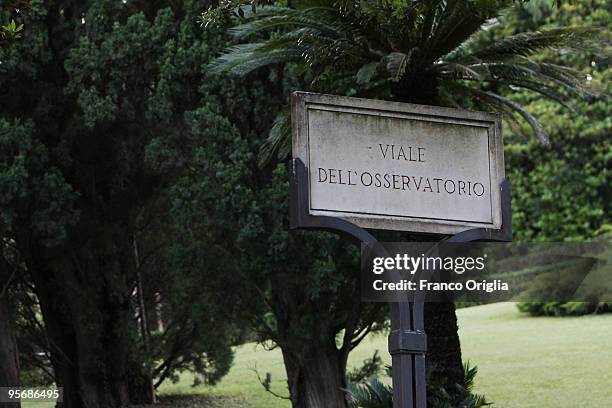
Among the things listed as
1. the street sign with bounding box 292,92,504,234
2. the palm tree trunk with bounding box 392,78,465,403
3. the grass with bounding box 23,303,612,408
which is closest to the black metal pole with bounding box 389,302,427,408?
the street sign with bounding box 292,92,504,234

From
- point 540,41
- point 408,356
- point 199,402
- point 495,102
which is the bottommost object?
point 199,402

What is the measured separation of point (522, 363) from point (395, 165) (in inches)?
769

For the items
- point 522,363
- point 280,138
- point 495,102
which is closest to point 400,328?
point 280,138

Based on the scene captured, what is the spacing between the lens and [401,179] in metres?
A: 5.54

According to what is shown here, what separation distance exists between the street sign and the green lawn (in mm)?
13695

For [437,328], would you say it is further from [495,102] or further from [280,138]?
[495,102]

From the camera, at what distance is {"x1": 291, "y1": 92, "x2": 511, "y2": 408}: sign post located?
538 cm

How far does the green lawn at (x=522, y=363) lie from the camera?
65.9 feet

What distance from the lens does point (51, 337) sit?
21609 mm

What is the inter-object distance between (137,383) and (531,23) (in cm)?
1987

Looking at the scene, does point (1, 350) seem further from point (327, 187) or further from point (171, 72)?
point (327, 187)

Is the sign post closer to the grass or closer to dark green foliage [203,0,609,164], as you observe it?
dark green foliage [203,0,609,164]

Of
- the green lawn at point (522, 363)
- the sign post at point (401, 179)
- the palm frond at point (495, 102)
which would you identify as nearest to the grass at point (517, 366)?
the green lawn at point (522, 363)

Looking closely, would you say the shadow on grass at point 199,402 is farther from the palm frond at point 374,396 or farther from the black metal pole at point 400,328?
the black metal pole at point 400,328
